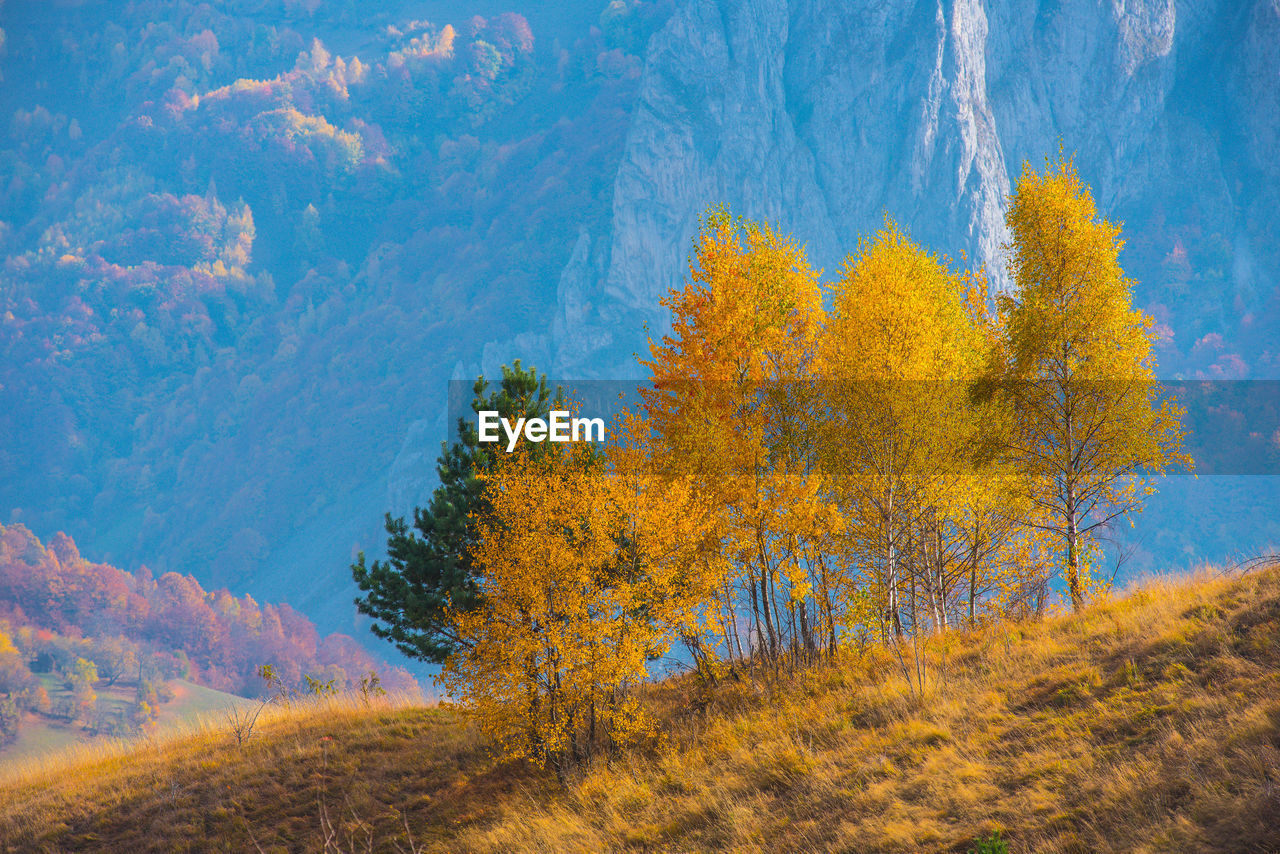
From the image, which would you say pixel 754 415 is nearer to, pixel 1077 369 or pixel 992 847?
pixel 1077 369

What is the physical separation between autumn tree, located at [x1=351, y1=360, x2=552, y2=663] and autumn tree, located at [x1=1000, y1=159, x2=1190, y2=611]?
46.4 ft

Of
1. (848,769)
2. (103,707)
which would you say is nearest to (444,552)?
(848,769)

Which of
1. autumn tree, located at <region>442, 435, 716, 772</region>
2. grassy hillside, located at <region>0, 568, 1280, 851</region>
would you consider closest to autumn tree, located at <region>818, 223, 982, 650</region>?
grassy hillside, located at <region>0, 568, 1280, 851</region>

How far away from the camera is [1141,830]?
857 cm

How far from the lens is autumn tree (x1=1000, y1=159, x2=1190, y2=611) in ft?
62.2

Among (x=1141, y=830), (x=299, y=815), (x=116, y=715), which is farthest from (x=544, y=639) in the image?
(x=116, y=715)

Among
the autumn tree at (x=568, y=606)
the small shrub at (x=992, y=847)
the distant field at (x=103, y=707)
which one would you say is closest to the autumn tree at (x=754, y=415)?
the autumn tree at (x=568, y=606)

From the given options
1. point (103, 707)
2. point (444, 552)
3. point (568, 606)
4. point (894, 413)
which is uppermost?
point (103, 707)

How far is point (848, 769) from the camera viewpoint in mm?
12805

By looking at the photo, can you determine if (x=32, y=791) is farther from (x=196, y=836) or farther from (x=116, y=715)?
(x=116, y=715)

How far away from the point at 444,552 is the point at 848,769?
14287 mm

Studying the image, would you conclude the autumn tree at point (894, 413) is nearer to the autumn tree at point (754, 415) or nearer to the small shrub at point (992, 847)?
the autumn tree at point (754, 415)

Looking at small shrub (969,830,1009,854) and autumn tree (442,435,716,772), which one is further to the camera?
autumn tree (442,435,716,772)

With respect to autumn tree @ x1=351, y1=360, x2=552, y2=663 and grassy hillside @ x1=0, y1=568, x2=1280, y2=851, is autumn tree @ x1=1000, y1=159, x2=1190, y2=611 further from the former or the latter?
autumn tree @ x1=351, y1=360, x2=552, y2=663
